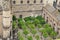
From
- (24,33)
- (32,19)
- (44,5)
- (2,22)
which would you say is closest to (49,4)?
(44,5)

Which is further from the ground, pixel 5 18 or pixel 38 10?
pixel 5 18

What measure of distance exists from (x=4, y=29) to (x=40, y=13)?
19959mm

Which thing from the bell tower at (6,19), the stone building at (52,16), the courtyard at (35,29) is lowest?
the courtyard at (35,29)

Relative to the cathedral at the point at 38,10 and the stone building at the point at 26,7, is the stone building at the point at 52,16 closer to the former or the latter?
the cathedral at the point at 38,10

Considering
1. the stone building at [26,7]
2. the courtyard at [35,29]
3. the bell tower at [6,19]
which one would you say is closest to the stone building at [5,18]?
the bell tower at [6,19]

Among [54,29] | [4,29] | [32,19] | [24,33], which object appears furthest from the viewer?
[32,19]

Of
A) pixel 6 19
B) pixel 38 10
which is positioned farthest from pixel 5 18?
pixel 38 10

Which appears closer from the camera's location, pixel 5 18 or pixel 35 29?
pixel 5 18

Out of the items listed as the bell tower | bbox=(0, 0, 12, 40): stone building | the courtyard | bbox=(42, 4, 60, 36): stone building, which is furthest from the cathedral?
the bell tower

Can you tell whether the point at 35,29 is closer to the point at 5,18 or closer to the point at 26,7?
the point at 26,7

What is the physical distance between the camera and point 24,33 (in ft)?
112

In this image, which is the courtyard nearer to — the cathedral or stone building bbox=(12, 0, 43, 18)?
the cathedral

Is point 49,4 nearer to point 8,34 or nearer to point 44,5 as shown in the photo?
point 44,5

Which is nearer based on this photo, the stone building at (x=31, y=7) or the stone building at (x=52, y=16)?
the stone building at (x=52, y=16)
